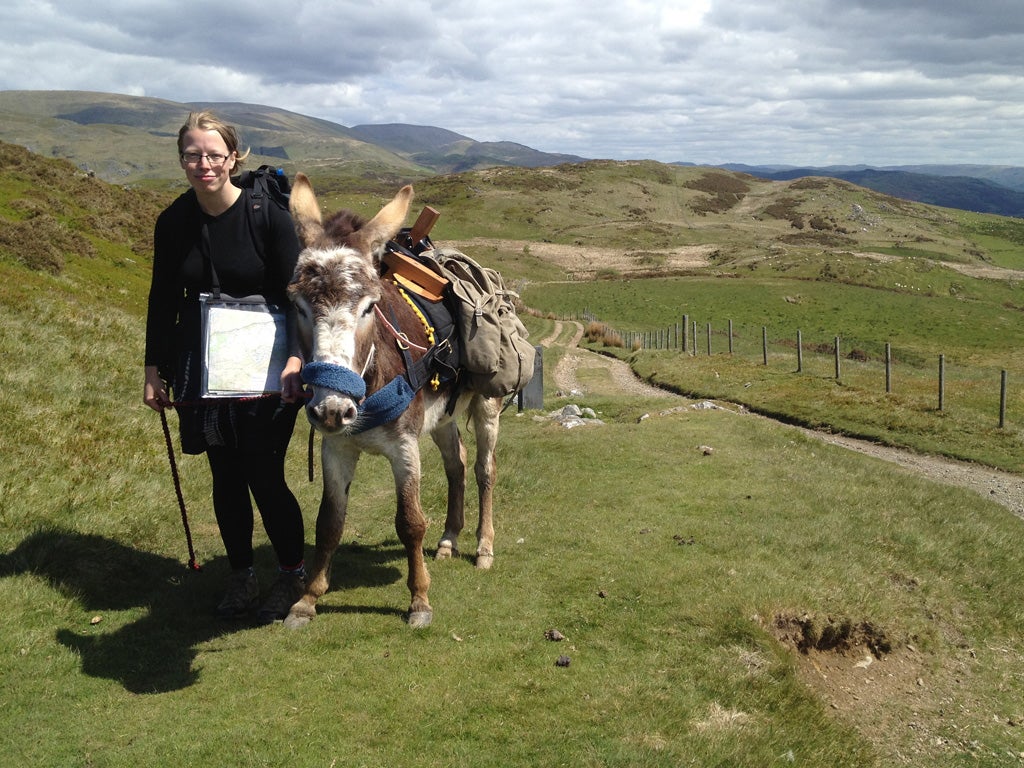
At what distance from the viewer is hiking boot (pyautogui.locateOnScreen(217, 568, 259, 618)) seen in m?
6.07

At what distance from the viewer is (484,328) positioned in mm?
7047

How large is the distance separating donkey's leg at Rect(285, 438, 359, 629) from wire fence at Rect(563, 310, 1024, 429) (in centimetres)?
2019

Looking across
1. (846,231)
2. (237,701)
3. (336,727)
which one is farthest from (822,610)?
(846,231)

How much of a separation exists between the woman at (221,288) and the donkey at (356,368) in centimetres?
39

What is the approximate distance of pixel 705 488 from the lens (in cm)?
1056

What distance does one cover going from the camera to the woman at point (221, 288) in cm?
500

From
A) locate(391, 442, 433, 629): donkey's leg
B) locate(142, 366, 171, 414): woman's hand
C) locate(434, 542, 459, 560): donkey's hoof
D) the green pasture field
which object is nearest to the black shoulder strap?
locate(142, 366, 171, 414): woman's hand

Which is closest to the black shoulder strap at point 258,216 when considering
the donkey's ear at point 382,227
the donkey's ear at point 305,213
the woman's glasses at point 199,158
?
the donkey's ear at point 305,213

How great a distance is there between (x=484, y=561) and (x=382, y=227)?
403 centimetres

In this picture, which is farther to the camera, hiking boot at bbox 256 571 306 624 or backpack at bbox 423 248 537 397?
backpack at bbox 423 248 537 397

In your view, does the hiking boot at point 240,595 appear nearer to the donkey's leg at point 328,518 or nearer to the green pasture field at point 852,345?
the donkey's leg at point 328,518

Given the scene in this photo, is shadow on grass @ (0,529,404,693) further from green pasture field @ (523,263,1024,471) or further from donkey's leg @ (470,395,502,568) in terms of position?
Result: green pasture field @ (523,263,1024,471)

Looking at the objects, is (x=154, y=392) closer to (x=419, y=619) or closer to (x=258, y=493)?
(x=258, y=493)

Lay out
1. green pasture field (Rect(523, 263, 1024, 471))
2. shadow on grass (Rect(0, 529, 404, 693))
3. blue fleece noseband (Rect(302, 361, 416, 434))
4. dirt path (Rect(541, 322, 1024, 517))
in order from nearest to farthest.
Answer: blue fleece noseband (Rect(302, 361, 416, 434)) → shadow on grass (Rect(0, 529, 404, 693)) → dirt path (Rect(541, 322, 1024, 517)) → green pasture field (Rect(523, 263, 1024, 471))
